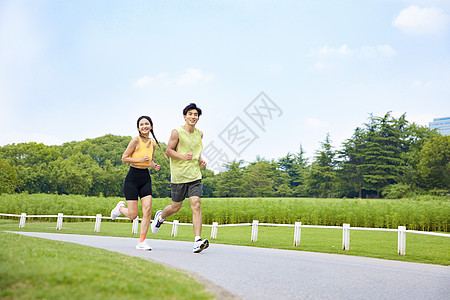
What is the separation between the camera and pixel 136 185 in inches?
294

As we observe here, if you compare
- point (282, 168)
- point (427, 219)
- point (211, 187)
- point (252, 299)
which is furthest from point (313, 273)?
point (282, 168)

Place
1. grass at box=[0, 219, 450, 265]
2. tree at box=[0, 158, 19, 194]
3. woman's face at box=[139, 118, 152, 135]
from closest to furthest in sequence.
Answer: woman's face at box=[139, 118, 152, 135], grass at box=[0, 219, 450, 265], tree at box=[0, 158, 19, 194]

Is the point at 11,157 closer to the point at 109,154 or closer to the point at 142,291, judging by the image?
the point at 109,154

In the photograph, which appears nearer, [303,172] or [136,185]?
[136,185]

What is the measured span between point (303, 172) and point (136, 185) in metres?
72.9

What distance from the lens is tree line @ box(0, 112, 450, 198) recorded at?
54.9 metres

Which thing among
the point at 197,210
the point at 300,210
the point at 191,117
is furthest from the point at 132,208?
the point at 300,210

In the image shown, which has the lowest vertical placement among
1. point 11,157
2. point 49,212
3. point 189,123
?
point 49,212

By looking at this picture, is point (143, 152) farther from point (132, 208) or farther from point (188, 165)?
point (132, 208)

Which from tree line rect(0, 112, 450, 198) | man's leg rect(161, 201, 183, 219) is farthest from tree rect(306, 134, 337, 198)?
man's leg rect(161, 201, 183, 219)

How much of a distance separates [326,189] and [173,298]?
64.2m

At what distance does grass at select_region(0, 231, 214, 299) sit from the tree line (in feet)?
173

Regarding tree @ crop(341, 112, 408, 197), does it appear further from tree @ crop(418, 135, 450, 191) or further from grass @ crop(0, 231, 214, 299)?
grass @ crop(0, 231, 214, 299)

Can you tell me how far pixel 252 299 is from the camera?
3984 millimetres
